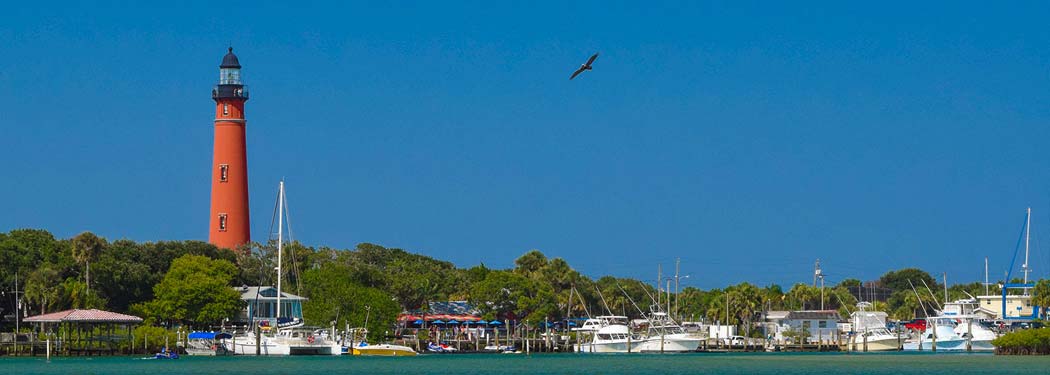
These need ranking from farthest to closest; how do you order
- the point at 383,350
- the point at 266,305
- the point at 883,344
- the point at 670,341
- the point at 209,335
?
the point at 883,344, the point at 670,341, the point at 266,305, the point at 383,350, the point at 209,335

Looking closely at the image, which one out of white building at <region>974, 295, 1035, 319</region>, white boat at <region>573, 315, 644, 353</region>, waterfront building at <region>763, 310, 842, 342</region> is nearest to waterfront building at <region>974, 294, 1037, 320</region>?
white building at <region>974, 295, 1035, 319</region>

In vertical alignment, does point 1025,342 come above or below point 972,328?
below

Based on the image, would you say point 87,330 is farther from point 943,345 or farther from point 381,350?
point 943,345

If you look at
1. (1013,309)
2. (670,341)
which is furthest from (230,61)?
(1013,309)

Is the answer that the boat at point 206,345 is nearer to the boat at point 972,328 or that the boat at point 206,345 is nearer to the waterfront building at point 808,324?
the waterfront building at point 808,324

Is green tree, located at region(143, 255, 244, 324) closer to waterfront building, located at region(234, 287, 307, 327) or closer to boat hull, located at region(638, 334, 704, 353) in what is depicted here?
waterfront building, located at region(234, 287, 307, 327)

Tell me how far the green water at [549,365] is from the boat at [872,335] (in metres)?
16.7

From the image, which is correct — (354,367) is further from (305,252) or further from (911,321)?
(911,321)

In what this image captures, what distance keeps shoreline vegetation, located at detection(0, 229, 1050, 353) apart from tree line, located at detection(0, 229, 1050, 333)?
79mm

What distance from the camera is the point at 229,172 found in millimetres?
116688

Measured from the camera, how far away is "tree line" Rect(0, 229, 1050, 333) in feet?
349

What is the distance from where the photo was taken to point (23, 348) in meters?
101

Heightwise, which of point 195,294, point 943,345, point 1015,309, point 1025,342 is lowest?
point 943,345

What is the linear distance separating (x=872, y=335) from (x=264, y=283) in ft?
162
